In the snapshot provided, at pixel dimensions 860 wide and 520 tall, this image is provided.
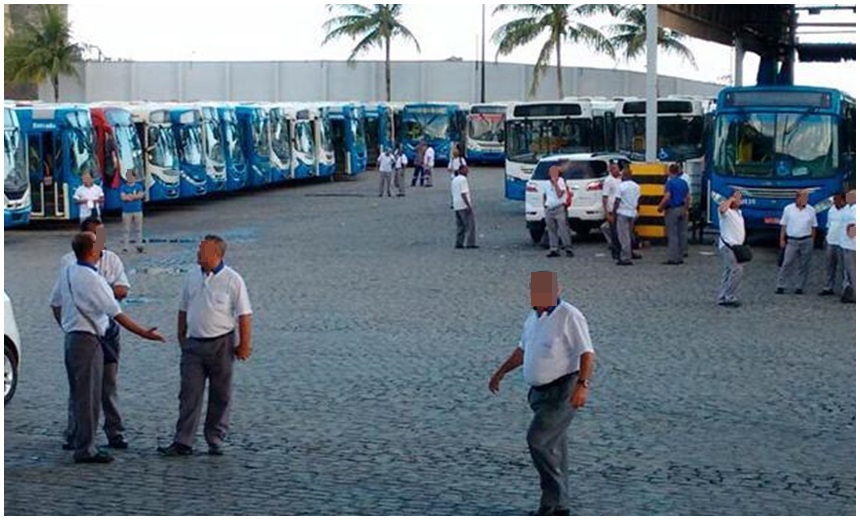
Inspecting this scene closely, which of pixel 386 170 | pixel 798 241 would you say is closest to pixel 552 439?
pixel 798 241

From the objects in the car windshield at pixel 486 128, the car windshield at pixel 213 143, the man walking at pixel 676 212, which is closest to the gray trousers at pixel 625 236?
the man walking at pixel 676 212

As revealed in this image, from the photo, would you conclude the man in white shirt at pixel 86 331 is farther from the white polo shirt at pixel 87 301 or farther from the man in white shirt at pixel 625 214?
the man in white shirt at pixel 625 214

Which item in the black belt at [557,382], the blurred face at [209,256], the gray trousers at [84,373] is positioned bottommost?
the gray trousers at [84,373]

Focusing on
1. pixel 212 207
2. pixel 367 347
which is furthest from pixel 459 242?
pixel 212 207

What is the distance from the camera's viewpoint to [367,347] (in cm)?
1686

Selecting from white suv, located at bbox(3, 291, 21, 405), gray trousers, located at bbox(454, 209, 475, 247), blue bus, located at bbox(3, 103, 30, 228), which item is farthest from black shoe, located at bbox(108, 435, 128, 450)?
blue bus, located at bbox(3, 103, 30, 228)

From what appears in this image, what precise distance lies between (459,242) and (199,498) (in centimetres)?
1920

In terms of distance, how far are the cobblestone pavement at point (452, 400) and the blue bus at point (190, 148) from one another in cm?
1468

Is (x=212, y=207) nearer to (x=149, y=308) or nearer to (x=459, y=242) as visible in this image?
(x=459, y=242)

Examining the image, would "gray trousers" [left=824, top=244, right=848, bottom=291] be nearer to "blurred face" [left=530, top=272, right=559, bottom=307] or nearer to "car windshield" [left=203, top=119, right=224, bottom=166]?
"blurred face" [left=530, top=272, right=559, bottom=307]

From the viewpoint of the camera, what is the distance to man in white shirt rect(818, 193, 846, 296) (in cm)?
2128

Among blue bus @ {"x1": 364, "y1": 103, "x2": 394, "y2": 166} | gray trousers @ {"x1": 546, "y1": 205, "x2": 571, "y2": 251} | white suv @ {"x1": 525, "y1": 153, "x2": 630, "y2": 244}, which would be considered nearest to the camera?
gray trousers @ {"x1": 546, "y1": 205, "x2": 571, "y2": 251}

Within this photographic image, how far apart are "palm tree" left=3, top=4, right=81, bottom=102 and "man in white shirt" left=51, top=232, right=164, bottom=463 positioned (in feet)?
212

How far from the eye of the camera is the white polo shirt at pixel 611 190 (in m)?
26.2
